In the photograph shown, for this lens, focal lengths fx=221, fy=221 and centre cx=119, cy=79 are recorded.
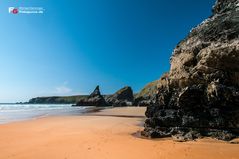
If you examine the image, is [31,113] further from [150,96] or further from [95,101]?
[95,101]

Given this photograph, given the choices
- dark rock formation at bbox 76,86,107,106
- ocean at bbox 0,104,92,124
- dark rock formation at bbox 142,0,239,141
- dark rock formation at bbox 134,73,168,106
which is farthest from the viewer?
dark rock formation at bbox 76,86,107,106

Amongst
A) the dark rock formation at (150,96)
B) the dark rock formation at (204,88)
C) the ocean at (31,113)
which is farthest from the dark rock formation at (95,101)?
the dark rock formation at (204,88)

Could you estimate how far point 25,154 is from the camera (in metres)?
9.18

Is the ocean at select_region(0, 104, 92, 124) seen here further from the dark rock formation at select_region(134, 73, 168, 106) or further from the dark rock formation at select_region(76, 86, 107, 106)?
the dark rock formation at select_region(76, 86, 107, 106)

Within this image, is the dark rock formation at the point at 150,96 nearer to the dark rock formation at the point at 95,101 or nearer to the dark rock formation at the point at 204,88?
the dark rock formation at the point at 204,88

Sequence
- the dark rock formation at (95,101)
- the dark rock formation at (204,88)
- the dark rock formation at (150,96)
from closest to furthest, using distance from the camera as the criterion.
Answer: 1. the dark rock formation at (204,88)
2. the dark rock formation at (150,96)
3. the dark rock formation at (95,101)

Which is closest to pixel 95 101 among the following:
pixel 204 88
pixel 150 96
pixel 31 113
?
pixel 150 96

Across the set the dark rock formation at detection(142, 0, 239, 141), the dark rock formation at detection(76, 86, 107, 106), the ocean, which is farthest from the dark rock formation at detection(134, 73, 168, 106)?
the ocean

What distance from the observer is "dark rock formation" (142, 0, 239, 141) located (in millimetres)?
10578

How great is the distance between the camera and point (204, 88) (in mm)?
11500

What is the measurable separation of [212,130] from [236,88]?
2.30 meters

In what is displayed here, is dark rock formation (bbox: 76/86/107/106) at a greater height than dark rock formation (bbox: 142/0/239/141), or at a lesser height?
greater

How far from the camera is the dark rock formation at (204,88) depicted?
10.6 m

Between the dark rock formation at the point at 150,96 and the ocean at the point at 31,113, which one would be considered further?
the ocean at the point at 31,113
